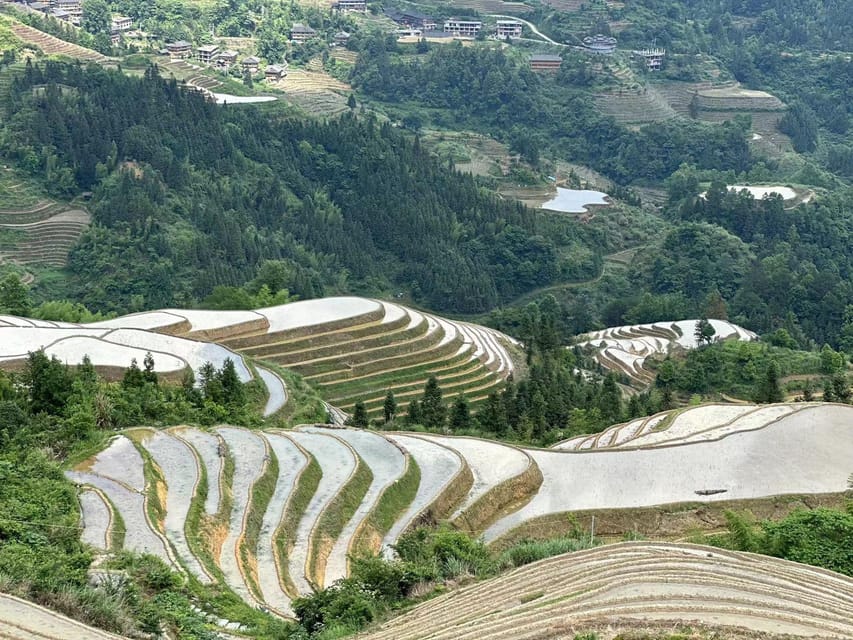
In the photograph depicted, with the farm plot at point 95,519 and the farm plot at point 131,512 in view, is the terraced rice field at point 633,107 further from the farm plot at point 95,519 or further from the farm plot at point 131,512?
the farm plot at point 95,519

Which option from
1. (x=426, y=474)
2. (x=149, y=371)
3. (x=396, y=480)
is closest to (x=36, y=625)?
(x=396, y=480)

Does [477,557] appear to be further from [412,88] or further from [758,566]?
[412,88]

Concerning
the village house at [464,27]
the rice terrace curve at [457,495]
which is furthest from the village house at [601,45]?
the rice terrace curve at [457,495]

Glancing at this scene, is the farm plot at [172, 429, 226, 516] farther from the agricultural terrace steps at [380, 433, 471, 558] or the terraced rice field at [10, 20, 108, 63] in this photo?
the terraced rice field at [10, 20, 108, 63]

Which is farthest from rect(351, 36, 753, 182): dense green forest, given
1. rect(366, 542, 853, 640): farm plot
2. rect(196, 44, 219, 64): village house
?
rect(366, 542, 853, 640): farm plot

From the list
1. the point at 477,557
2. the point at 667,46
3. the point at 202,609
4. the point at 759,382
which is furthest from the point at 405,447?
the point at 667,46

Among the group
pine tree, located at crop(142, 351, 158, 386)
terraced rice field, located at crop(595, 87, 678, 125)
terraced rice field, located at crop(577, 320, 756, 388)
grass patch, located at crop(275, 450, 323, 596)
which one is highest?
grass patch, located at crop(275, 450, 323, 596)
